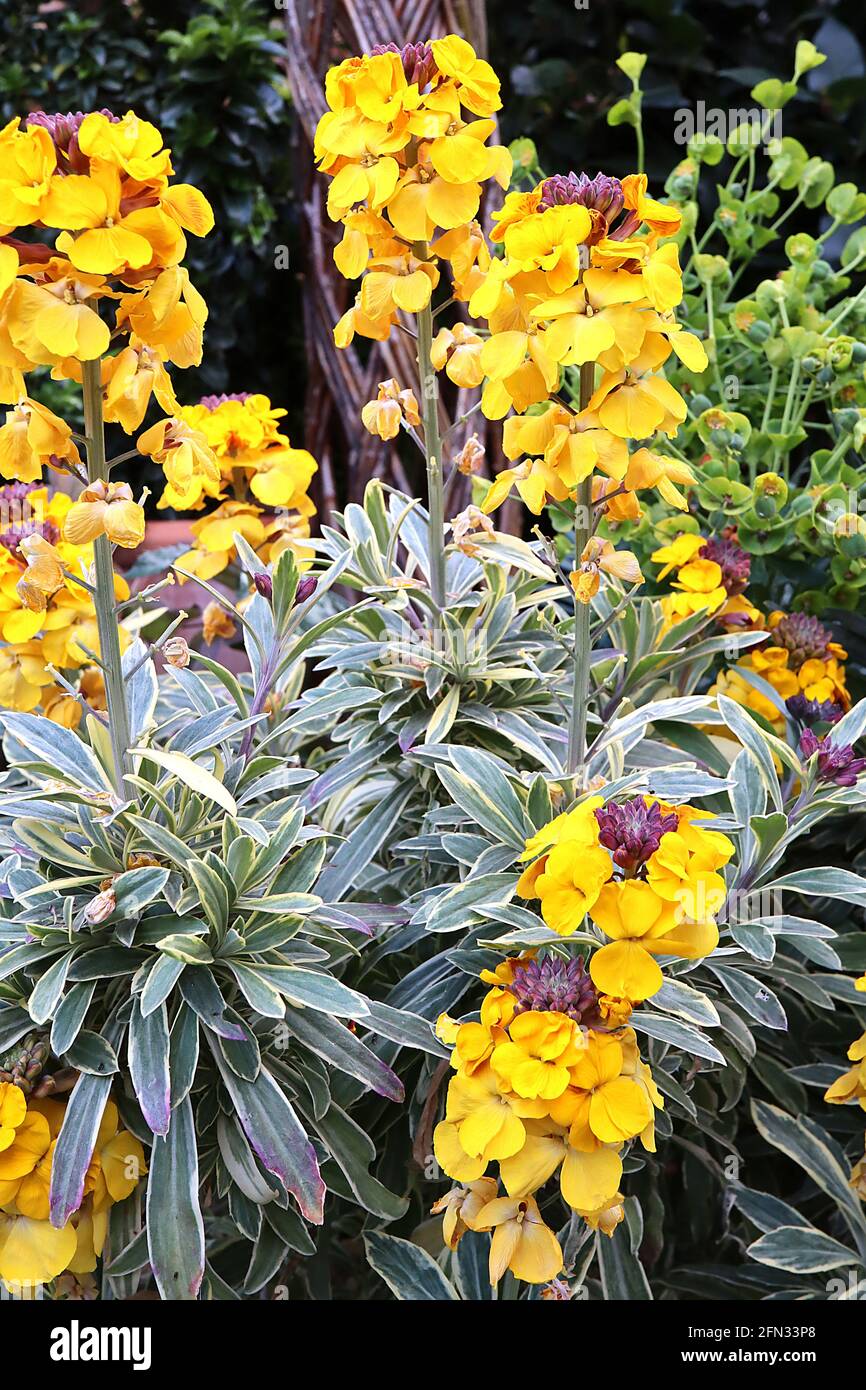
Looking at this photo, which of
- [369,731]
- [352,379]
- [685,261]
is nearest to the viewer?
[369,731]

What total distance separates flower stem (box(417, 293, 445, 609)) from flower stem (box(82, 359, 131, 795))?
298mm

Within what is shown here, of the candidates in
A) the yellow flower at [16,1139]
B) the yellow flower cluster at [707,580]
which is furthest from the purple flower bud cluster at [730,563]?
the yellow flower at [16,1139]

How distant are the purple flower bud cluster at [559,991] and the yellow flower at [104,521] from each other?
0.40 m

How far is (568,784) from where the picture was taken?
1029 millimetres

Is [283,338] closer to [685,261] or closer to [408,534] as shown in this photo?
[685,261]

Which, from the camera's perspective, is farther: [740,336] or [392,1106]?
[740,336]

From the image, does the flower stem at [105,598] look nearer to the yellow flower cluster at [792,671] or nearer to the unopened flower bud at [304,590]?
the unopened flower bud at [304,590]

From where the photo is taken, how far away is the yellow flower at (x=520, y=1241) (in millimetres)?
851

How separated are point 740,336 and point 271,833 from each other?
84 centimetres

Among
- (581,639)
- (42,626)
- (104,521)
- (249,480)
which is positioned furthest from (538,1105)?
(249,480)

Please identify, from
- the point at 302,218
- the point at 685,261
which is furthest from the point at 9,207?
the point at 685,261

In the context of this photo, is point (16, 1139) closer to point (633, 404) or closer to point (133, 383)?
point (133, 383)

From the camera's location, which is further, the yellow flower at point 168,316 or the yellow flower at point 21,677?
the yellow flower at point 21,677

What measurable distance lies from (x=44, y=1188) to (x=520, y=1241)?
1.17 feet
